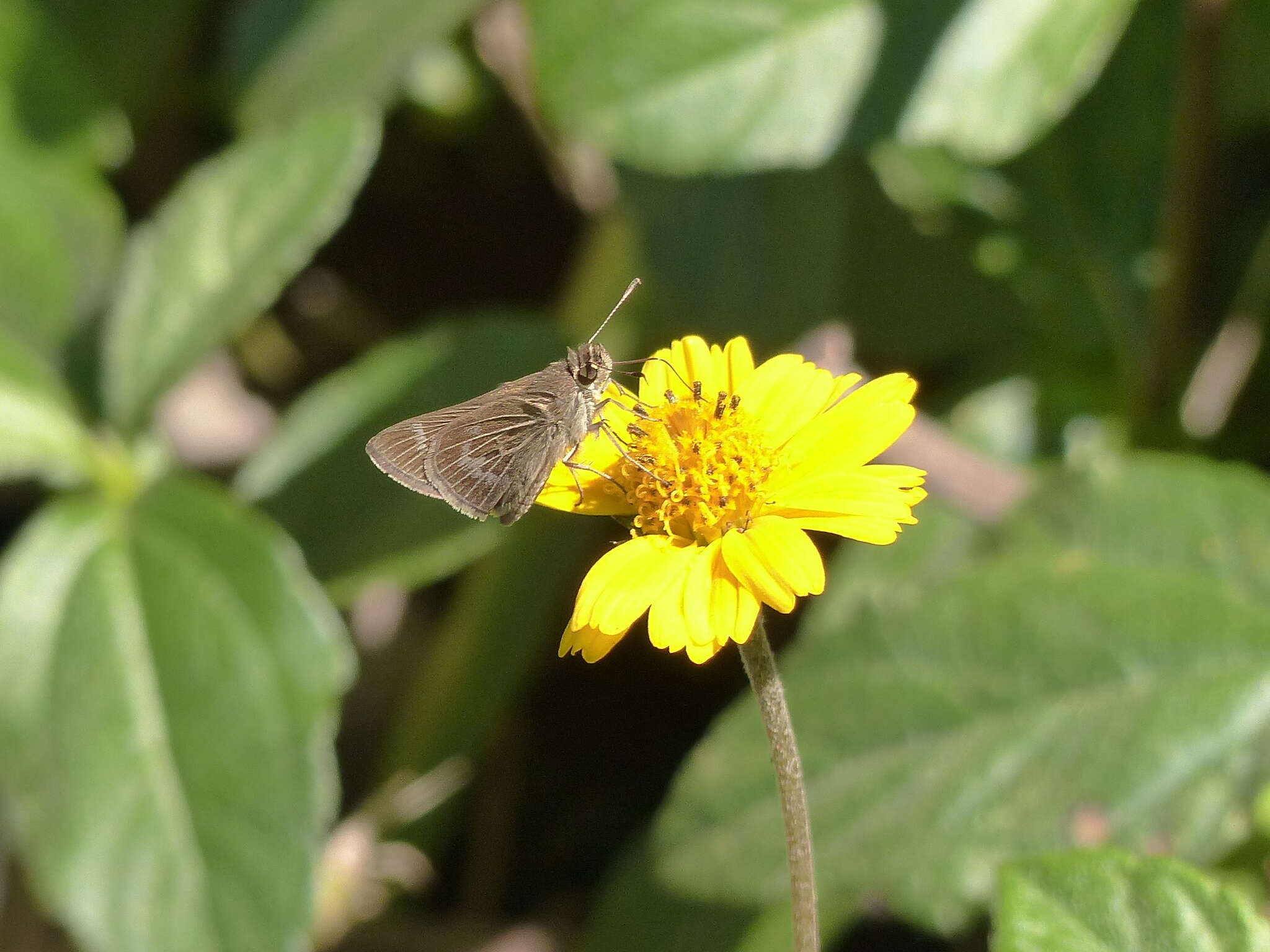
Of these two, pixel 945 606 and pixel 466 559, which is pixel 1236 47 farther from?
pixel 466 559

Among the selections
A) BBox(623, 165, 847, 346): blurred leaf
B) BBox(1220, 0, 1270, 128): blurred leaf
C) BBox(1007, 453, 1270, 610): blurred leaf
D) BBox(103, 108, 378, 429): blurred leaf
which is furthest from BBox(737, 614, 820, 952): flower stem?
BBox(1220, 0, 1270, 128): blurred leaf

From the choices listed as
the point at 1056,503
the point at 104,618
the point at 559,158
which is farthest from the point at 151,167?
the point at 1056,503

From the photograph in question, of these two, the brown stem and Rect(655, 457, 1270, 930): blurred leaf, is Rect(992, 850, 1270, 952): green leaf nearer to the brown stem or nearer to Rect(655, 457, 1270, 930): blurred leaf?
Rect(655, 457, 1270, 930): blurred leaf

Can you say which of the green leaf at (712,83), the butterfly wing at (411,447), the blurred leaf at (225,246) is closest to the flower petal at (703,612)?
the butterfly wing at (411,447)

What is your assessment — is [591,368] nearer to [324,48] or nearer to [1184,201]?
[1184,201]

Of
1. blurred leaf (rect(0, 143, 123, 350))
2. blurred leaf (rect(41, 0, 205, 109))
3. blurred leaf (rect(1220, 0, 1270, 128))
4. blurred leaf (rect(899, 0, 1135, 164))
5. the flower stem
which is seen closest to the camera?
the flower stem

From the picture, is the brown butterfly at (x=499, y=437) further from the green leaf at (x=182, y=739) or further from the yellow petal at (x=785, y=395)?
the green leaf at (x=182, y=739)

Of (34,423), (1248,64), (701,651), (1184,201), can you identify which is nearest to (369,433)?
(34,423)
